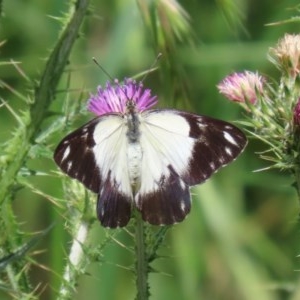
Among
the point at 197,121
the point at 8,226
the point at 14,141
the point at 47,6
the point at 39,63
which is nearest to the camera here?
the point at 14,141

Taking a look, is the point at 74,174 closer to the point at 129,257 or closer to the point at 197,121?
the point at 197,121

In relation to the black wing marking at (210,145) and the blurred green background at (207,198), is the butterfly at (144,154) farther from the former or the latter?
the blurred green background at (207,198)

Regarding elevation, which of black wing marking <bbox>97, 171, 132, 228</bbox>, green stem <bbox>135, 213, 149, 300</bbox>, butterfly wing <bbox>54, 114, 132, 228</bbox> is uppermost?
butterfly wing <bbox>54, 114, 132, 228</bbox>

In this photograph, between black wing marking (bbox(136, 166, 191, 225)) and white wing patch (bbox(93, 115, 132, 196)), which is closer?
black wing marking (bbox(136, 166, 191, 225))

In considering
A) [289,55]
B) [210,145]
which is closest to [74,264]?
[210,145]

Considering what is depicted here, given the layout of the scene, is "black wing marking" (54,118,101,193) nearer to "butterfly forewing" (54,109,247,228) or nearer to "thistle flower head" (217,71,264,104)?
"butterfly forewing" (54,109,247,228)

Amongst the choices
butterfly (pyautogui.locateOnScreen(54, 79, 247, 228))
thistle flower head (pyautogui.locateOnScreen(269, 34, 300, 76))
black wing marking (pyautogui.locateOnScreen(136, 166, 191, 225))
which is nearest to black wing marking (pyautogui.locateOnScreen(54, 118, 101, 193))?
butterfly (pyautogui.locateOnScreen(54, 79, 247, 228))

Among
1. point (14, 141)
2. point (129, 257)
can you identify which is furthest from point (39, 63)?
point (14, 141)
